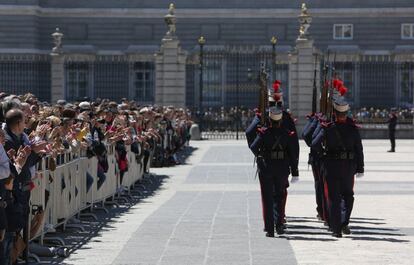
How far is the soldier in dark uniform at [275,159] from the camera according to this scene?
17.3 m

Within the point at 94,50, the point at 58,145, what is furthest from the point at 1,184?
the point at 94,50

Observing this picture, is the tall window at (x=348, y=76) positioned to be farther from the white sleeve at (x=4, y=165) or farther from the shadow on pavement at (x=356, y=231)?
the white sleeve at (x=4, y=165)

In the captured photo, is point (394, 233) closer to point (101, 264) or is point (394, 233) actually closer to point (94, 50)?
point (101, 264)

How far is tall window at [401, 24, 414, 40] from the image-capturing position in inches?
2689

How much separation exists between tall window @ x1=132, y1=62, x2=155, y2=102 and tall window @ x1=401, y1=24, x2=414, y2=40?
51.6 feet

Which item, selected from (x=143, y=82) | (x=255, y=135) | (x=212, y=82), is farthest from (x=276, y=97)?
(x=212, y=82)

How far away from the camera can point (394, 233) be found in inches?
674

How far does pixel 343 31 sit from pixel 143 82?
45.9ft

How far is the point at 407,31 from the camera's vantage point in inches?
2699

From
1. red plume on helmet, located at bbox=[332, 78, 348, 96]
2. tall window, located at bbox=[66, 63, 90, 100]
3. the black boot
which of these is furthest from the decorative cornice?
the black boot

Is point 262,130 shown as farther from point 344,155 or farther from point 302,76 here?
point 302,76

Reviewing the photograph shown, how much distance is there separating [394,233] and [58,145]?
4.85 m

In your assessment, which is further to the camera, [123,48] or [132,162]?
[123,48]

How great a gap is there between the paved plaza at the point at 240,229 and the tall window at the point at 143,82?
3175 cm
